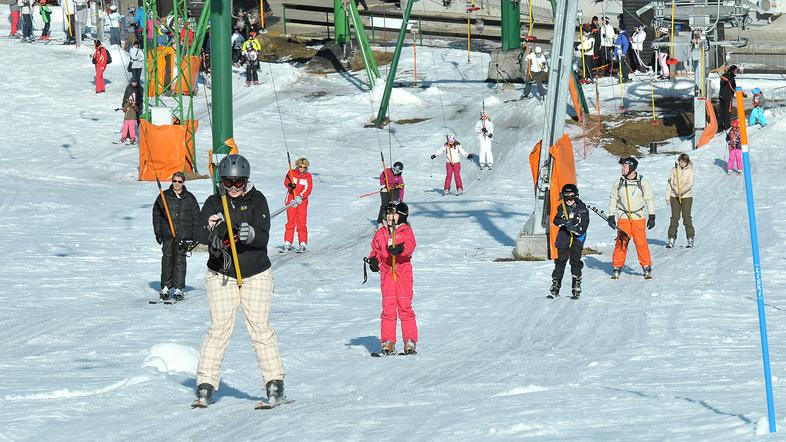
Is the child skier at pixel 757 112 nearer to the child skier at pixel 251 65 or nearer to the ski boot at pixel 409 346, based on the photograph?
the child skier at pixel 251 65

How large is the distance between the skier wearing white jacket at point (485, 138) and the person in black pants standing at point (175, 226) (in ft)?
43.5

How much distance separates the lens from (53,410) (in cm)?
967

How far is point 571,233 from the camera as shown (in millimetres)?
15695

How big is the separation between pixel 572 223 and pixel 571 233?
14 centimetres

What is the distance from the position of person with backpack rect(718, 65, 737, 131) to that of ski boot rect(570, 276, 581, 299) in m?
15.6

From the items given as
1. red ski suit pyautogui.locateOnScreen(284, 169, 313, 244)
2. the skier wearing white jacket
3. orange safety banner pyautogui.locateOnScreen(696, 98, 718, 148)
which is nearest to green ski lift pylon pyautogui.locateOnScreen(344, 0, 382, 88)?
the skier wearing white jacket

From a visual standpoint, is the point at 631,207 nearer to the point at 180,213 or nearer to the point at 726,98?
the point at 180,213

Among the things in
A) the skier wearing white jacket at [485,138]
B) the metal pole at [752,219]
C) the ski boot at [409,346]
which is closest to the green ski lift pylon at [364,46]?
the skier wearing white jacket at [485,138]

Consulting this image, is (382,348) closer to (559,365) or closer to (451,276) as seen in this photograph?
(559,365)

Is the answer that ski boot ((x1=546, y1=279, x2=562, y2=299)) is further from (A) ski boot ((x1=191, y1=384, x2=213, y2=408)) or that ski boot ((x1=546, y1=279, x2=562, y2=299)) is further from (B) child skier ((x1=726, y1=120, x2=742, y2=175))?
(B) child skier ((x1=726, y1=120, x2=742, y2=175))

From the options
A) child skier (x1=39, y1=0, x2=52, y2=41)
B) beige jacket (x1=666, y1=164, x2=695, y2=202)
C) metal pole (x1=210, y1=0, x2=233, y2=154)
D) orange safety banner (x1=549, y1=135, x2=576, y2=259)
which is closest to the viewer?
orange safety banner (x1=549, y1=135, x2=576, y2=259)

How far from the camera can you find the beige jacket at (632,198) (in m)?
17.1

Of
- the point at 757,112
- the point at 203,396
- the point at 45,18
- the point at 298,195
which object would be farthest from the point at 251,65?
the point at 203,396

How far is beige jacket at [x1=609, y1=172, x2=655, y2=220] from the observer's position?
1711cm
